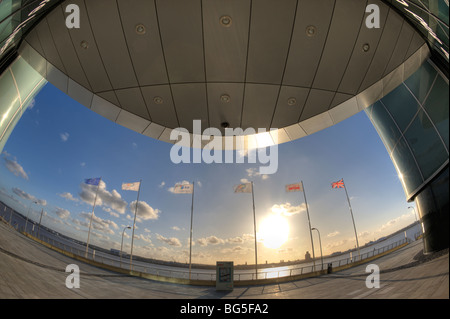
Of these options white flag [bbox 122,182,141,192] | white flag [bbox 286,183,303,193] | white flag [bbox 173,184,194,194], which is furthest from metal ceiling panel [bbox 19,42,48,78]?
white flag [bbox 286,183,303,193]

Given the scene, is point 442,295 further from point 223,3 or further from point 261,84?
point 223,3

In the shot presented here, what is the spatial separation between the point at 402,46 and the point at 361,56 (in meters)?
0.81

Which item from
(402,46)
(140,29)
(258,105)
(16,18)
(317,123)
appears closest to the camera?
(402,46)

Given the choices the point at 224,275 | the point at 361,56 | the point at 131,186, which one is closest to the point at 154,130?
the point at 361,56

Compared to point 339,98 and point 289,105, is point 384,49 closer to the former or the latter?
point 339,98

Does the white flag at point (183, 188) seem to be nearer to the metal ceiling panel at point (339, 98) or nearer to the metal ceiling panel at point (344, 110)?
the metal ceiling panel at point (344, 110)

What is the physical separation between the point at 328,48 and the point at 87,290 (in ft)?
21.7

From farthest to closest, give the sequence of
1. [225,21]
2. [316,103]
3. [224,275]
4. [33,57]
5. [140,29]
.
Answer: [224,275]
[316,103]
[33,57]
[140,29]
[225,21]

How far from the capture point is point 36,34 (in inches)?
184

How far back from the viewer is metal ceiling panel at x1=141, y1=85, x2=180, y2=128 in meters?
5.29

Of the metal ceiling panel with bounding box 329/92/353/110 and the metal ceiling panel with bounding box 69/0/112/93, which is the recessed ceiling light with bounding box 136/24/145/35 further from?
the metal ceiling panel with bounding box 329/92/353/110

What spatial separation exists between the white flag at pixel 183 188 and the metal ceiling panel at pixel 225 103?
10500 millimetres

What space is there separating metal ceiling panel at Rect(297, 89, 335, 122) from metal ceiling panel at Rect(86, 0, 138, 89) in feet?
14.8

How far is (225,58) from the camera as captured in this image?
4738 mm
